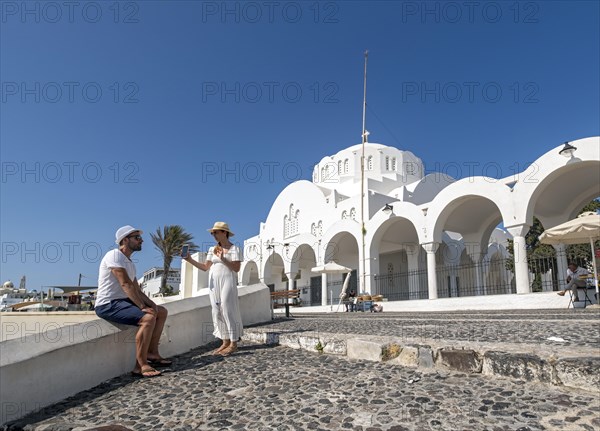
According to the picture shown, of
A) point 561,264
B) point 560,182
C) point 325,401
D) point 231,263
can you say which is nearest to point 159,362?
point 231,263

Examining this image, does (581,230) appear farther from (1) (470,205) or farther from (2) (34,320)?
(2) (34,320)

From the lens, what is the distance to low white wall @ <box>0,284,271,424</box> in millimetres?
3156

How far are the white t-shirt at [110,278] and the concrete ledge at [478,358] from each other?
2.16m

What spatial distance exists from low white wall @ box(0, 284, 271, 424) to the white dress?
67cm

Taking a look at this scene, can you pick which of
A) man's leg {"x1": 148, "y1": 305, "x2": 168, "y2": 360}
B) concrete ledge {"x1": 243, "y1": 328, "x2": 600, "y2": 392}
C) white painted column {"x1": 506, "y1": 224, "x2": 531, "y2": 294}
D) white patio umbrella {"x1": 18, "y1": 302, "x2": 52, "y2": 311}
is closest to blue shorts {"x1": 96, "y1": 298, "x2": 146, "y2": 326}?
man's leg {"x1": 148, "y1": 305, "x2": 168, "y2": 360}

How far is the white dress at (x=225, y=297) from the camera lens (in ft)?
15.6

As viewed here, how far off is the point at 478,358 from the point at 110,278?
3.41 m

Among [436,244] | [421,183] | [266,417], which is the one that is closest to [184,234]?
[421,183]

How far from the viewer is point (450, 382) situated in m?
2.96

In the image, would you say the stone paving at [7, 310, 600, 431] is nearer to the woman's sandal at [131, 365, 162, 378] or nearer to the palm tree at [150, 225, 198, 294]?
the woman's sandal at [131, 365, 162, 378]

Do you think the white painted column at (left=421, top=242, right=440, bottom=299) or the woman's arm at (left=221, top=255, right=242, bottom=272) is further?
the white painted column at (left=421, top=242, right=440, bottom=299)

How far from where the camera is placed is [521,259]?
1454cm

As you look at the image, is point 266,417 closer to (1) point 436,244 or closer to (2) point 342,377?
(2) point 342,377

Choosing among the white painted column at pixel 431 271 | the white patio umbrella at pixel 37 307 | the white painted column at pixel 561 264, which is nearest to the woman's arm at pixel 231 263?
the white painted column at pixel 431 271
